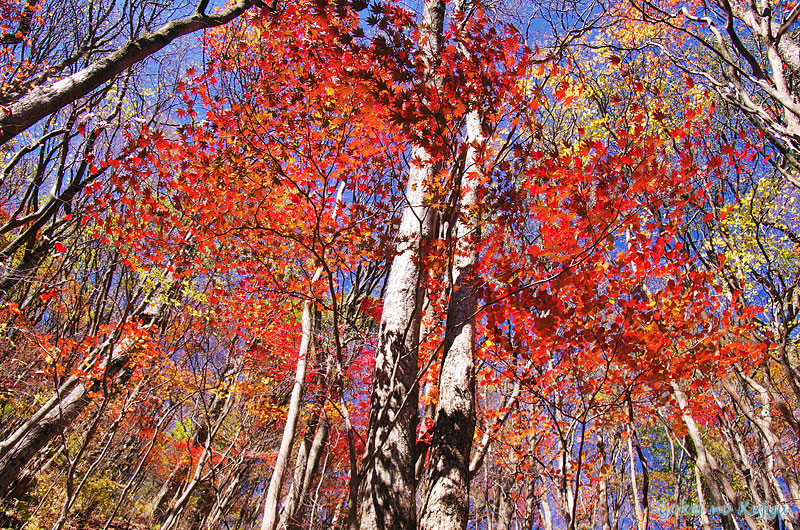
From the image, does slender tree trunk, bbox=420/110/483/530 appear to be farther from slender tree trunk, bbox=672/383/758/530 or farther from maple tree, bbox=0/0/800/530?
slender tree trunk, bbox=672/383/758/530

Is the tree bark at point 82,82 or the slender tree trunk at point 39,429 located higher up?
the tree bark at point 82,82

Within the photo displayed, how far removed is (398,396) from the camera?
285cm

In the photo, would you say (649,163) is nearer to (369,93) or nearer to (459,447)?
(369,93)

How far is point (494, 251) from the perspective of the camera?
5.42 meters

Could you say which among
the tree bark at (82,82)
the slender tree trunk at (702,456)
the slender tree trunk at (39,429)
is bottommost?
the slender tree trunk at (39,429)

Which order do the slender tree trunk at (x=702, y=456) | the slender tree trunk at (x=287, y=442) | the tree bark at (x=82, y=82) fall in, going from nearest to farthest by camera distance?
the tree bark at (x=82, y=82)
the slender tree trunk at (x=287, y=442)
the slender tree trunk at (x=702, y=456)

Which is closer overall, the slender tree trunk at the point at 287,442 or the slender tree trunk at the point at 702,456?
the slender tree trunk at the point at 287,442

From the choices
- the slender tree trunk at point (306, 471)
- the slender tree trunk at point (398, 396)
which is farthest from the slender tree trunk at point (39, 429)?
the slender tree trunk at point (398, 396)

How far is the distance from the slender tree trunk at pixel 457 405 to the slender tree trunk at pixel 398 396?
0.64 ft

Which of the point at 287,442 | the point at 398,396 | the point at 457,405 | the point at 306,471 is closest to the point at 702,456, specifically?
the point at 457,405

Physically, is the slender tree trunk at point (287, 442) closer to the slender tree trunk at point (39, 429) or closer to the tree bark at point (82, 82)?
the slender tree trunk at point (39, 429)

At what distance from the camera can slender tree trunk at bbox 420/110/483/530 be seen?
8.50 feet

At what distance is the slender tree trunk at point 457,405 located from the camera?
2592 millimetres

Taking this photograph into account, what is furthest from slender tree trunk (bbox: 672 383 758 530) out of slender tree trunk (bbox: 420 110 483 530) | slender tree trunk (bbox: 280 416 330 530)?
slender tree trunk (bbox: 280 416 330 530)
